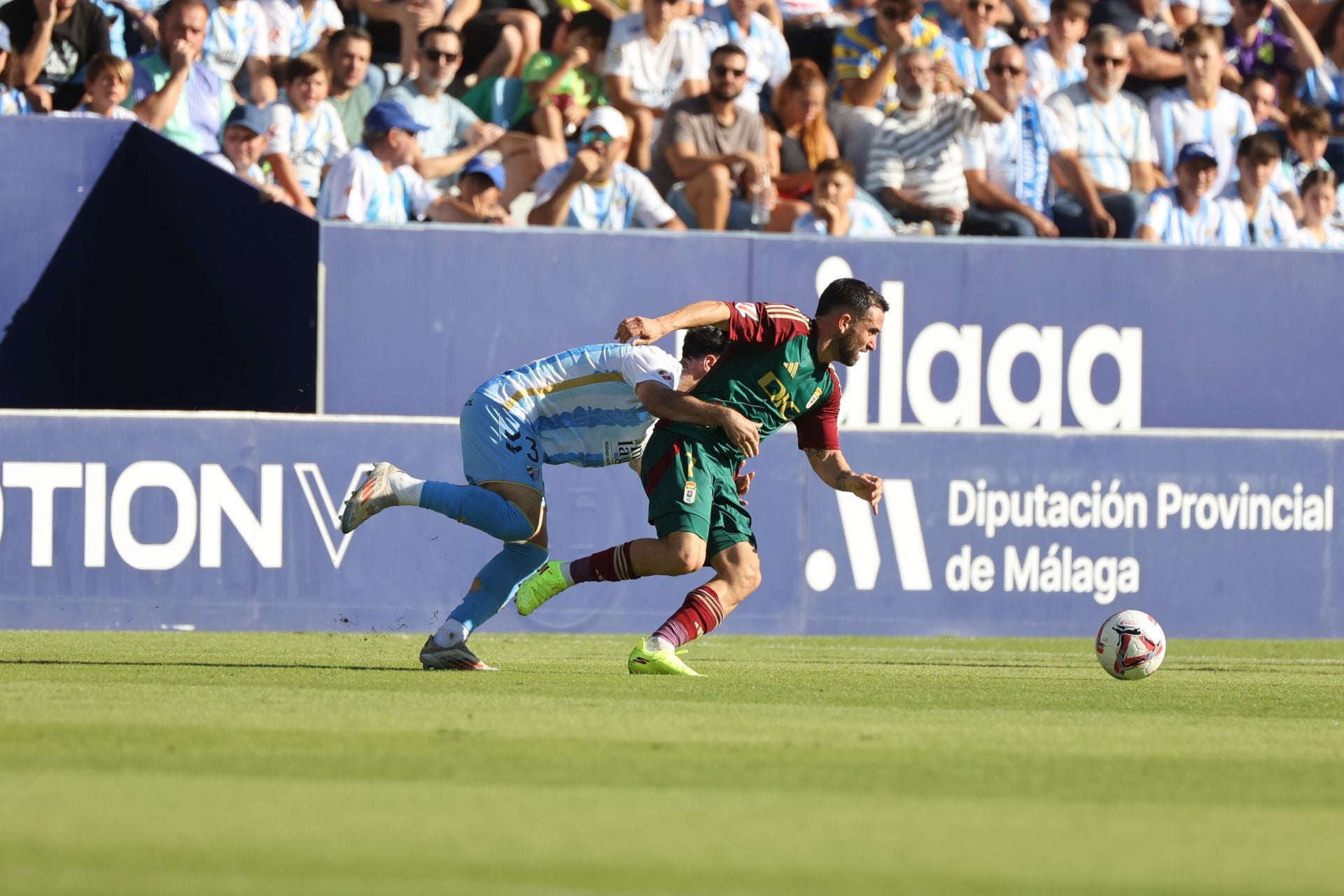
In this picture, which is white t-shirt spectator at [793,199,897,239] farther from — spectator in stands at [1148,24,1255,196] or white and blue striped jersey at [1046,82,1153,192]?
spectator in stands at [1148,24,1255,196]

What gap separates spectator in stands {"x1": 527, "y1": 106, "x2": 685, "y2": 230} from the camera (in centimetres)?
1529

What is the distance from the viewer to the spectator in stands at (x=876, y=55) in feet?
55.0

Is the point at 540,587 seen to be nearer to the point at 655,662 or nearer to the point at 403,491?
the point at 655,662

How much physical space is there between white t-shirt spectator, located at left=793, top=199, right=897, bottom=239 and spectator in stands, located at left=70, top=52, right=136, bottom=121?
5.05 m

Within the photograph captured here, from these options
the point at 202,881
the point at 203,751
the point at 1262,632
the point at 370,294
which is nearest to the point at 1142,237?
the point at 1262,632

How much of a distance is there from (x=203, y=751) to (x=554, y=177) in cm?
980

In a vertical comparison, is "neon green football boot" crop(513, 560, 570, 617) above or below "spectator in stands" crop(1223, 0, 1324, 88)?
below

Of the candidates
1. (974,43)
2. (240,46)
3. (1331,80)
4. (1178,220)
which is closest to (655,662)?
(240,46)

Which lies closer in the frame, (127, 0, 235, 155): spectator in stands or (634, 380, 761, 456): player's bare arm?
(634, 380, 761, 456): player's bare arm

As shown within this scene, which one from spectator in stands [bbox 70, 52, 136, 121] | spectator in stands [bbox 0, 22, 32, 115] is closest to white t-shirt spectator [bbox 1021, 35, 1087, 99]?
spectator in stands [bbox 70, 52, 136, 121]

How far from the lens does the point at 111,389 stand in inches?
620

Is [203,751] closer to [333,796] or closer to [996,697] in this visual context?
[333,796]

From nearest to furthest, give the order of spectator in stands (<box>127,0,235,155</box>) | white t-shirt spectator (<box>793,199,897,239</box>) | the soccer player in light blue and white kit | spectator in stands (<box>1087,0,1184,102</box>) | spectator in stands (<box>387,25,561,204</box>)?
the soccer player in light blue and white kit → spectator in stands (<box>127,0,235,155</box>) → white t-shirt spectator (<box>793,199,897,239</box>) → spectator in stands (<box>387,25,561,204</box>) → spectator in stands (<box>1087,0,1184,102</box>)


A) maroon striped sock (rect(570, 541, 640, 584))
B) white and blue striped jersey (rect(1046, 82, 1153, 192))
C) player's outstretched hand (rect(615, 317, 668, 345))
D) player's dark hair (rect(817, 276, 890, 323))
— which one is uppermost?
white and blue striped jersey (rect(1046, 82, 1153, 192))
